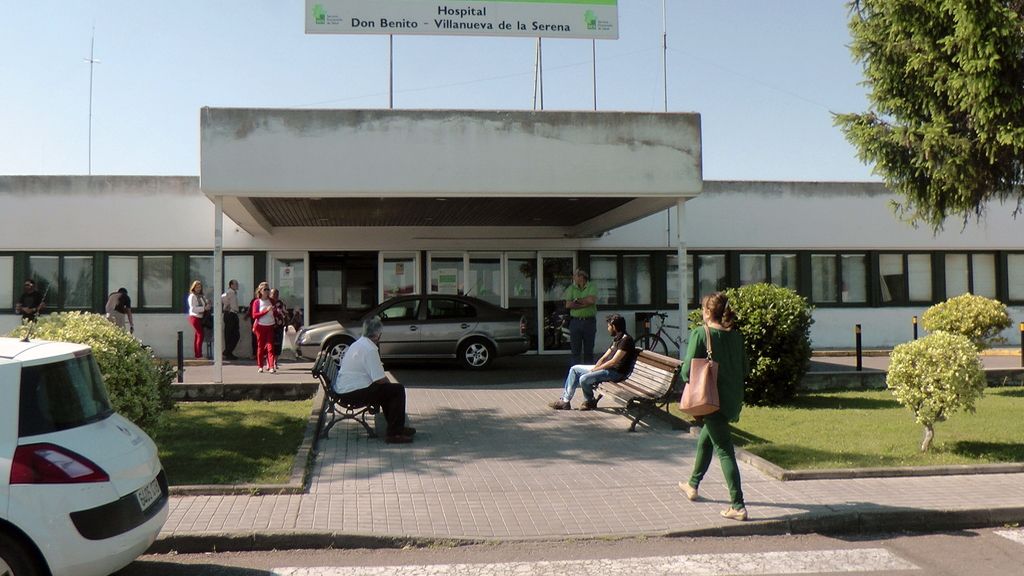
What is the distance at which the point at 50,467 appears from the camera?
14.6 feet

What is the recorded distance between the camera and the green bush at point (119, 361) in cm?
770

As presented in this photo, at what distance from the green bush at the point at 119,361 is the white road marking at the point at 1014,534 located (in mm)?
7486

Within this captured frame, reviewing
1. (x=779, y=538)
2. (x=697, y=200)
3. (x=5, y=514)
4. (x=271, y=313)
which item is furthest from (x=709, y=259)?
(x=5, y=514)

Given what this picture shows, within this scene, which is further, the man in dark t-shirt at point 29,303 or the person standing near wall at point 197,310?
the man in dark t-shirt at point 29,303

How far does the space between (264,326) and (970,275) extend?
18.3 m

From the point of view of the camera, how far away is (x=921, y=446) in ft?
29.1

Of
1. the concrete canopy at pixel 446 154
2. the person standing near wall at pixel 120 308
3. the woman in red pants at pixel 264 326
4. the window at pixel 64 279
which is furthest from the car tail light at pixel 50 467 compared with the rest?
the window at pixel 64 279

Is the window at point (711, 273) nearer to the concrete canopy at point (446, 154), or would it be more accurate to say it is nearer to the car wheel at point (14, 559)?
the concrete canopy at point (446, 154)

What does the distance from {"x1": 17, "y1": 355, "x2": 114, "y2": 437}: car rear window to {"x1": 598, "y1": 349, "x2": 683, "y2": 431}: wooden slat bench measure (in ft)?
20.1

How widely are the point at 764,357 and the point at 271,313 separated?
8652 mm

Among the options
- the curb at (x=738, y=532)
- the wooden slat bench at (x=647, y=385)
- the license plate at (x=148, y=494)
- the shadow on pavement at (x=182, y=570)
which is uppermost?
the wooden slat bench at (x=647, y=385)

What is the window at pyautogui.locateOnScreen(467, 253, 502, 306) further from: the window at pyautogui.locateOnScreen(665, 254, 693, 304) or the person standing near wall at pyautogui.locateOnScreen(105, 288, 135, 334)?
the person standing near wall at pyautogui.locateOnScreen(105, 288, 135, 334)

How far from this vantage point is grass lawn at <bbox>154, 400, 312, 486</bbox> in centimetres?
773

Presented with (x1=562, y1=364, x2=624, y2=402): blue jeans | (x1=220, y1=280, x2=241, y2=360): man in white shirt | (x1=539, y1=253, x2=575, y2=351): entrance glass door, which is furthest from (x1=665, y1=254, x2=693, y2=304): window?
(x1=220, y1=280, x2=241, y2=360): man in white shirt
